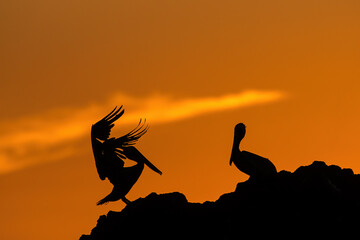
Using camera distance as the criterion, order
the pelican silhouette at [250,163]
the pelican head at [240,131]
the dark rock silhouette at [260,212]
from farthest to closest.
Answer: the pelican head at [240,131], the pelican silhouette at [250,163], the dark rock silhouette at [260,212]

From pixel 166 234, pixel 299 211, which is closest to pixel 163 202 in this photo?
pixel 166 234

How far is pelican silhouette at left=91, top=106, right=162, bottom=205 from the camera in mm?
53250

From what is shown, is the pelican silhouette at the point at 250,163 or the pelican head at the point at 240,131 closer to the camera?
the pelican silhouette at the point at 250,163

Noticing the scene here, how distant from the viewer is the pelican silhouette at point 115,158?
53.2 m

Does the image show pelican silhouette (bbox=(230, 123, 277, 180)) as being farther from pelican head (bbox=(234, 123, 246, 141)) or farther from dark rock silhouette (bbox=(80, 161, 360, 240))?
dark rock silhouette (bbox=(80, 161, 360, 240))

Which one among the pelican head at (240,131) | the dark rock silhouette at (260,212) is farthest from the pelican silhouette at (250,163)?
the dark rock silhouette at (260,212)

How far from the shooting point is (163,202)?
4928 cm

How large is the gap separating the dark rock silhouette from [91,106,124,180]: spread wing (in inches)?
157

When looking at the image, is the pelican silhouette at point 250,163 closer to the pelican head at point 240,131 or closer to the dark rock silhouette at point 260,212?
the pelican head at point 240,131

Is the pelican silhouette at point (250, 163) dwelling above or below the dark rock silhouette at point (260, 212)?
above

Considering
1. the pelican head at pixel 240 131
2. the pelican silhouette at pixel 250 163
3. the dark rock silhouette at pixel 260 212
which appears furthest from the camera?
the pelican head at pixel 240 131

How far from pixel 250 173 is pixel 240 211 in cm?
281

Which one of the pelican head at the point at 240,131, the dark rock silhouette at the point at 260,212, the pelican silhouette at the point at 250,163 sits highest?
the pelican head at the point at 240,131

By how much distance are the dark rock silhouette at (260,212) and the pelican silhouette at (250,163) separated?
0.53 m
